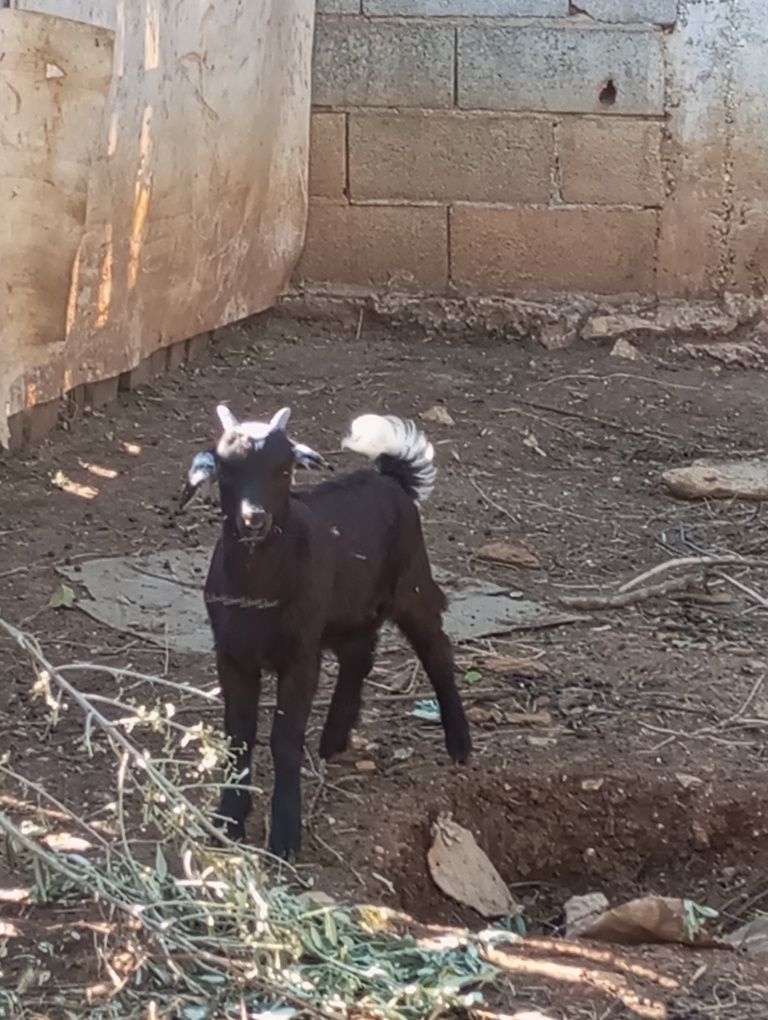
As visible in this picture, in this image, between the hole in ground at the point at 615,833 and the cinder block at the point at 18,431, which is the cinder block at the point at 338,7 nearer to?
the cinder block at the point at 18,431

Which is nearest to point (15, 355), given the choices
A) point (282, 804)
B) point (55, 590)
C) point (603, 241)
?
point (55, 590)

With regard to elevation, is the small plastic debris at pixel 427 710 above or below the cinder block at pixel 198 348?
below

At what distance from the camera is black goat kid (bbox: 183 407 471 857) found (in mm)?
3391

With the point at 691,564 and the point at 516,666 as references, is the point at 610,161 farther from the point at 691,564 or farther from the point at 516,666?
the point at 516,666

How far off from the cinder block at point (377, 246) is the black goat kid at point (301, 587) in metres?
4.37

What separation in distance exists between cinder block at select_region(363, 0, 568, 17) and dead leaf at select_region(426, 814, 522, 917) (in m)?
5.28

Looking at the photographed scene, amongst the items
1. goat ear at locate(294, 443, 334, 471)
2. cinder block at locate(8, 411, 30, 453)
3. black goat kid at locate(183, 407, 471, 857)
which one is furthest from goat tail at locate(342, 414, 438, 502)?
cinder block at locate(8, 411, 30, 453)

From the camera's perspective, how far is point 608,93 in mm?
8031

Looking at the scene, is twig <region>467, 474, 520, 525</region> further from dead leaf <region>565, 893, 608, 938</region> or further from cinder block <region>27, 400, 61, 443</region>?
dead leaf <region>565, 893, 608, 938</region>

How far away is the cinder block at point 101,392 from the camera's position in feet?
21.9

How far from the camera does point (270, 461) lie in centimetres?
336

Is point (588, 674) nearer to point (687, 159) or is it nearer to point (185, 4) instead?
point (185, 4)

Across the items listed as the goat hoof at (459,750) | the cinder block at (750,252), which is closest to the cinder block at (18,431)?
the goat hoof at (459,750)

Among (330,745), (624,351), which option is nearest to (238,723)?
(330,745)
